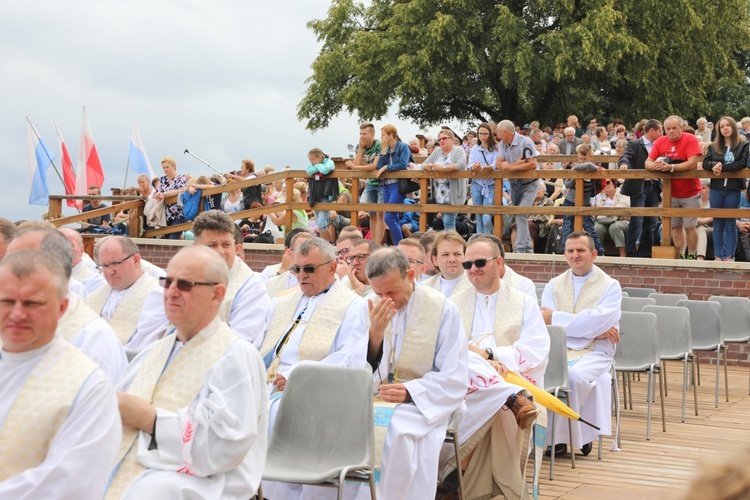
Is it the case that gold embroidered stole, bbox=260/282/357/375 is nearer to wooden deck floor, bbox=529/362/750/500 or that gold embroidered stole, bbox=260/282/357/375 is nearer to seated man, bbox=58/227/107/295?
wooden deck floor, bbox=529/362/750/500

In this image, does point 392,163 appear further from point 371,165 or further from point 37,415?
point 37,415

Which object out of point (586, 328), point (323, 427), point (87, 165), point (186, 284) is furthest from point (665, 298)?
point (87, 165)

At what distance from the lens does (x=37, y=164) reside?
24.5 m

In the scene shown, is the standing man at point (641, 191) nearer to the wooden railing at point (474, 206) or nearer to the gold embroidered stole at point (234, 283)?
the wooden railing at point (474, 206)

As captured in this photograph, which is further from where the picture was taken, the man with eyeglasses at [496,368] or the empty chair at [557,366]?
the empty chair at [557,366]

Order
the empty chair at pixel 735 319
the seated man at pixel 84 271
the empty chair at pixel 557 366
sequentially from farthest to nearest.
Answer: the empty chair at pixel 735 319 < the seated man at pixel 84 271 < the empty chair at pixel 557 366

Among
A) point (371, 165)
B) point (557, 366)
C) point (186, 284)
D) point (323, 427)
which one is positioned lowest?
point (557, 366)

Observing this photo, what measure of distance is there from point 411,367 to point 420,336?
195 millimetres

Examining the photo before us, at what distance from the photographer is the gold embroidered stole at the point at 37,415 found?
3701 mm

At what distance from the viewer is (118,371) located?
198 inches

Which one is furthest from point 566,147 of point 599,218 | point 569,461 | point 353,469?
point 353,469

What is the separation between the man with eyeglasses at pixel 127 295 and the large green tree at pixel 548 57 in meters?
25.3

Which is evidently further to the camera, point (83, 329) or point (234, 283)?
point (234, 283)

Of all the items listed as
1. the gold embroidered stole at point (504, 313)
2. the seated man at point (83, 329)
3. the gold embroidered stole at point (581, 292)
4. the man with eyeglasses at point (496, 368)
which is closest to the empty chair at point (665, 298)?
the gold embroidered stole at point (581, 292)
